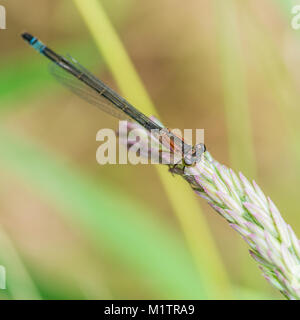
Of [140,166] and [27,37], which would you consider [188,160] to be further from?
[140,166]

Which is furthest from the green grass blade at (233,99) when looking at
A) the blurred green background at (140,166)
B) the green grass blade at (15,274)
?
the green grass blade at (15,274)

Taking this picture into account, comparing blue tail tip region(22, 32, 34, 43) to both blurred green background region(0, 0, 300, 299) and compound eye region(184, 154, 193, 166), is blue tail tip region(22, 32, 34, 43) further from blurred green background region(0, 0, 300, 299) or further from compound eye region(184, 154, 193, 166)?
compound eye region(184, 154, 193, 166)

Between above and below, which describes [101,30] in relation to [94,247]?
above

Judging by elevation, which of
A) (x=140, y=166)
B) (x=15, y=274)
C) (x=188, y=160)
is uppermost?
(x=140, y=166)

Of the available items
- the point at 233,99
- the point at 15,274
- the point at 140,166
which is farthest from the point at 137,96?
the point at 15,274

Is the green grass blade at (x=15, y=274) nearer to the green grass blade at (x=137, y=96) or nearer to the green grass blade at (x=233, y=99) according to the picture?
the green grass blade at (x=137, y=96)

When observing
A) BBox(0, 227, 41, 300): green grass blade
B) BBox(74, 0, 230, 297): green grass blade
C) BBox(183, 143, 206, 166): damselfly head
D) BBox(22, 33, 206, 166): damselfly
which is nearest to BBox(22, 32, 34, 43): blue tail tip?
BBox(22, 33, 206, 166): damselfly

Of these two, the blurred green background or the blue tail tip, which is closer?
the blue tail tip

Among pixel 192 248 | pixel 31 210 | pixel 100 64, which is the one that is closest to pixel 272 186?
pixel 192 248
